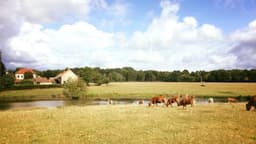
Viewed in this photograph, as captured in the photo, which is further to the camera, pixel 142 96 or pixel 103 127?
pixel 142 96

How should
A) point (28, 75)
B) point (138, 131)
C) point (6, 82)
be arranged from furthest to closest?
point (28, 75)
point (6, 82)
point (138, 131)

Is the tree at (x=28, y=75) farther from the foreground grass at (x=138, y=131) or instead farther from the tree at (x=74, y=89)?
the foreground grass at (x=138, y=131)

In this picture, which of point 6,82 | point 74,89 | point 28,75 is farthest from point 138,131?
point 28,75

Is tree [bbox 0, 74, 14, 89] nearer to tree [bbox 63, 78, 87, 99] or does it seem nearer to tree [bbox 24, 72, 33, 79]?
tree [bbox 63, 78, 87, 99]

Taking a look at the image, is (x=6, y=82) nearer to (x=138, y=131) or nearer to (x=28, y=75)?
(x=28, y=75)

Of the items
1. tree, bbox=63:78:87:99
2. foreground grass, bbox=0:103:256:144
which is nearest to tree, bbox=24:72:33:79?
tree, bbox=63:78:87:99

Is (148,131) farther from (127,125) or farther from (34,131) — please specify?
(34,131)

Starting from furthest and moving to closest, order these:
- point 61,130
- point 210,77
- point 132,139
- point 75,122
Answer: point 210,77 < point 75,122 < point 61,130 < point 132,139

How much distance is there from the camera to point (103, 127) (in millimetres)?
17094

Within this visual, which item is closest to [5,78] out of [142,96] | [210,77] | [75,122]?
[142,96]

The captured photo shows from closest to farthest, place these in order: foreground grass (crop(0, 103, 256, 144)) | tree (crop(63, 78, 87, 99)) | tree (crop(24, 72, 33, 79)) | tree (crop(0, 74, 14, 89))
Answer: foreground grass (crop(0, 103, 256, 144)), tree (crop(63, 78, 87, 99)), tree (crop(0, 74, 14, 89)), tree (crop(24, 72, 33, 79))

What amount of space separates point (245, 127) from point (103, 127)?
8583mm

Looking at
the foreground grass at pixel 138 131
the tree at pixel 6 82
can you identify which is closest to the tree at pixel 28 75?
the tree at pixel 6 82

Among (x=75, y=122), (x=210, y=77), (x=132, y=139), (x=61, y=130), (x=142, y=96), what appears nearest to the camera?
(x=132, y=139)
